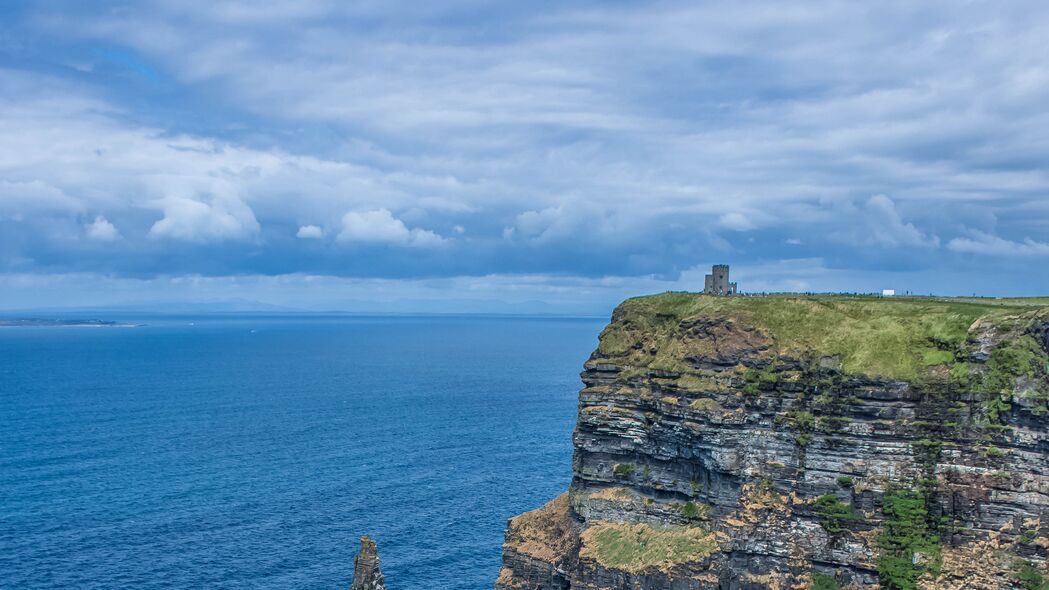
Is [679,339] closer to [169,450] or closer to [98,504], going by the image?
[98,504]

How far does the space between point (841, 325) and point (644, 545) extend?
2665 centimetres

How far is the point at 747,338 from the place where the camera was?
7362cm

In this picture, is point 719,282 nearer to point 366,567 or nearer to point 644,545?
point 644,545

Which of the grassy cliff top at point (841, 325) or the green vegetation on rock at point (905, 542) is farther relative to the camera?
the grassy cliff top at point (841, 325)

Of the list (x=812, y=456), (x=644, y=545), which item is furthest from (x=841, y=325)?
(x=644, y=545)

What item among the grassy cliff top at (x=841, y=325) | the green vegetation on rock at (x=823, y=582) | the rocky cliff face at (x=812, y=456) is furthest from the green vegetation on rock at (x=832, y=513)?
the grassy cliff top at (x=841, y=325)

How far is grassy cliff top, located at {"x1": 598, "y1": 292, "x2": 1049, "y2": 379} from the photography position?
218 feet

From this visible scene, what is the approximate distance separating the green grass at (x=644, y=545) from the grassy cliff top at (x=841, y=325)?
50.1ft

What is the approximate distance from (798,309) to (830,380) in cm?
1066

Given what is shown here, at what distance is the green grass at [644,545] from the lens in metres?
67.3

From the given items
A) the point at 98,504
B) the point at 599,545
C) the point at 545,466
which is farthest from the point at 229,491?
the point at 599,545

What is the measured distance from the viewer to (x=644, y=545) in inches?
2756

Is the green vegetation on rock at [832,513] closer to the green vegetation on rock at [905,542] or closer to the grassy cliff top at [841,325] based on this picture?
the green vegetation on rock at [905,542]

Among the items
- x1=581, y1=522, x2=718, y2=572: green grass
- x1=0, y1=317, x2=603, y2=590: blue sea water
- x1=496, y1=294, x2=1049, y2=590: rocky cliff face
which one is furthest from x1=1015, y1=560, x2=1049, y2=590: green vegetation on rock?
x1=0, y1=317, x2=603, y2=590: blue sea water
